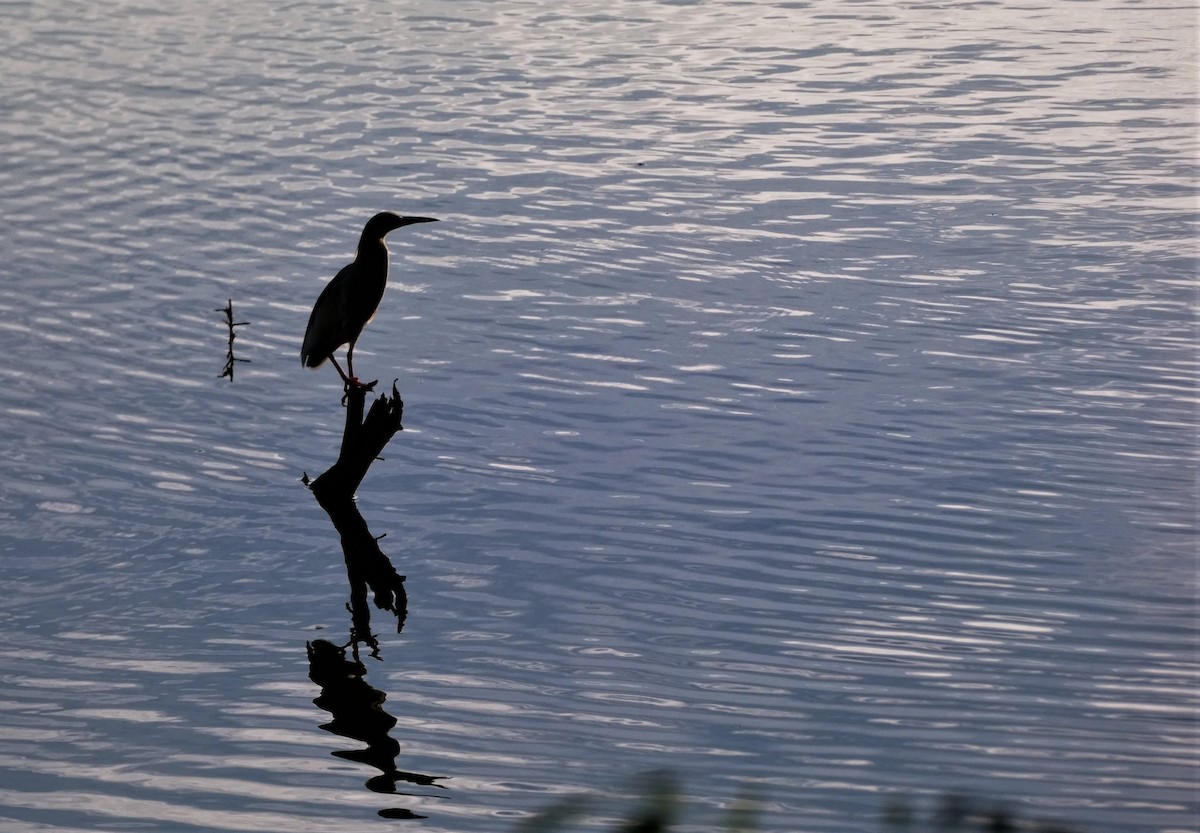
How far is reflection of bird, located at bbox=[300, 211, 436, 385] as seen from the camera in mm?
12922

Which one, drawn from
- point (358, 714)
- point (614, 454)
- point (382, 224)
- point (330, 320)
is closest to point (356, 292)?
point (330, 320)

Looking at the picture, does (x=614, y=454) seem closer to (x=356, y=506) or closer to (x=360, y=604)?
(x=356, y=506)

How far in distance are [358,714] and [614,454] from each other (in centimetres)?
430

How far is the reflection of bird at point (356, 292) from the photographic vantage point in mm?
12922

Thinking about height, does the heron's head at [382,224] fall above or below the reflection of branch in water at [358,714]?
above

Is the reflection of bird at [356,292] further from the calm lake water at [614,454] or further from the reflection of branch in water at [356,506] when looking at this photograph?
the calm lake water at [614,454]

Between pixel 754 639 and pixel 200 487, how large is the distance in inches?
196

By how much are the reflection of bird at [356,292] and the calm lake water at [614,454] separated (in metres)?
1.16

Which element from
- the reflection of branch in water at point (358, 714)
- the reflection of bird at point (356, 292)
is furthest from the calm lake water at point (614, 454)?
the reflection of bird at point (356, 292)

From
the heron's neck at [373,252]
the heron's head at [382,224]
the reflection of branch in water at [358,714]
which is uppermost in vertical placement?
the heron's head at [382,224]

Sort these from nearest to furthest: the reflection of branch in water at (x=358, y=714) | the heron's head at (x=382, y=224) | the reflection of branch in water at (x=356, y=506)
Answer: the reflection of branch in water at (x=358, y=714) → the reflection of branch in water at (x=356, y=506) → the heron's head at (x=382, y=224)

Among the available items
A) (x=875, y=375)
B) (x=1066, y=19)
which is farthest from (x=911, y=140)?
(x=1066, y=19)

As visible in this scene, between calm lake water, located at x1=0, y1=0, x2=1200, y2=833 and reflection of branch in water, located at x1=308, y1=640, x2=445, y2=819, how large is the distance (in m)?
0.06

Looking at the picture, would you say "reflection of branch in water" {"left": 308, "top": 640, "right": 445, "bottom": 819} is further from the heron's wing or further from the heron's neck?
the heron's neck
